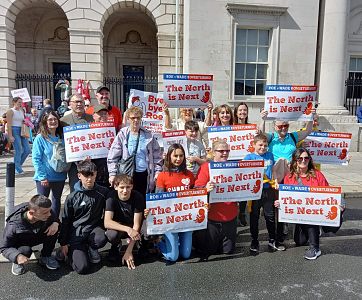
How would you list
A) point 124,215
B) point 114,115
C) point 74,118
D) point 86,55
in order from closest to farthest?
point 124,215 < point 74,118 < point 114,115 < point 86,55

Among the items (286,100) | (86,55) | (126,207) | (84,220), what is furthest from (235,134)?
(86,55)

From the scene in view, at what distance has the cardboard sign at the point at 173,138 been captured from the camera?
5.00 metres

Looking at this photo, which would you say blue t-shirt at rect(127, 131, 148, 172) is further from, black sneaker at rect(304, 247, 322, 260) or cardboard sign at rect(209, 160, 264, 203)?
black sneaker at rect(304, 247, 322, 260)

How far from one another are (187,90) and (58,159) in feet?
7.95

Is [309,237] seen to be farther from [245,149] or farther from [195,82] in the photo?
[195,82]

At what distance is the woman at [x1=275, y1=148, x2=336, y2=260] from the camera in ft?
14.2

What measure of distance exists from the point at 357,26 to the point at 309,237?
1475cm

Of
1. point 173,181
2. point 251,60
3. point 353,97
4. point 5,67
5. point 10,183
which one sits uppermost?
point 251,60

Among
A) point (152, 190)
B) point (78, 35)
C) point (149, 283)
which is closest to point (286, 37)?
point (78, 35)

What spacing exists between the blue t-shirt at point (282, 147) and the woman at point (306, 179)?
1.49 feet

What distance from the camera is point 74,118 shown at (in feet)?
16.1

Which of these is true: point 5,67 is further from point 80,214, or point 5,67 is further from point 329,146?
point 329,146

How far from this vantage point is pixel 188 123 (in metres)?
5.04

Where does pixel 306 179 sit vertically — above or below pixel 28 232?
above
